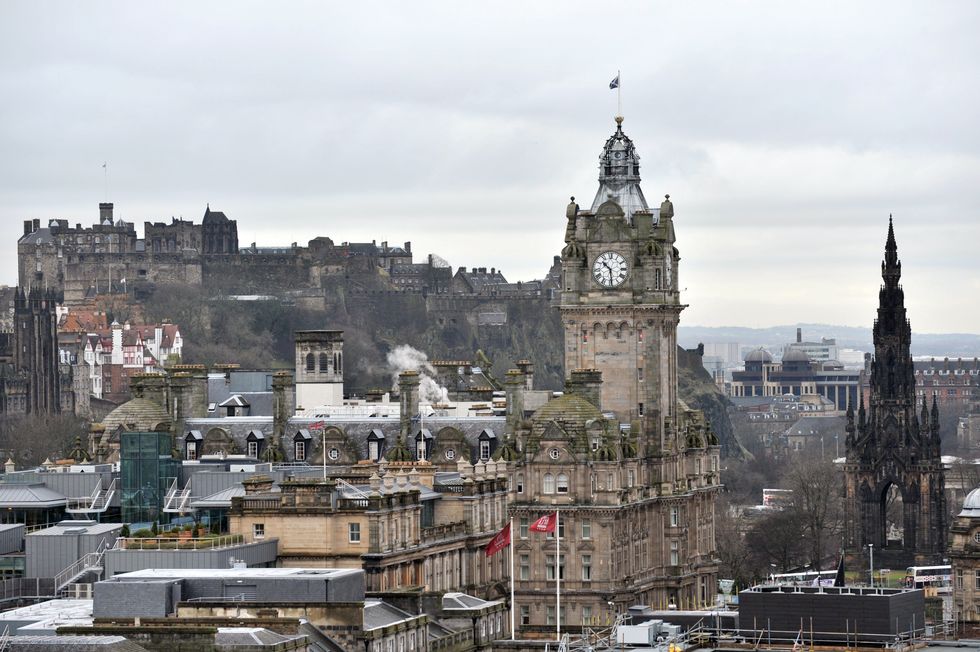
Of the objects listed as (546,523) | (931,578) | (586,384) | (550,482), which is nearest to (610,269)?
(586,384)

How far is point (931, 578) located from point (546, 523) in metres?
42.4

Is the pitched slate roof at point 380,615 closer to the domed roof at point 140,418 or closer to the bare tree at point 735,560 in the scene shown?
the domed roof at point 140,418

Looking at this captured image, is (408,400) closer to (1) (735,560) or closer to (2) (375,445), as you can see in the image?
(2) (375,445)

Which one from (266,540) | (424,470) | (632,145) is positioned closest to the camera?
(266,540)

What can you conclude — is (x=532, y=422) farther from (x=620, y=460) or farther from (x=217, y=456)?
(x=217, y=456)

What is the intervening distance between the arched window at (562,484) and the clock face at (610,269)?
40.9ft

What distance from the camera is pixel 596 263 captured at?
158 meters

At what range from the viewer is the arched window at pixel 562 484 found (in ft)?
490

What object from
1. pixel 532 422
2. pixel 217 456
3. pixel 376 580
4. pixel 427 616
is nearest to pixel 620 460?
pixel 532 422

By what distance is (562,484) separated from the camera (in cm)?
14938

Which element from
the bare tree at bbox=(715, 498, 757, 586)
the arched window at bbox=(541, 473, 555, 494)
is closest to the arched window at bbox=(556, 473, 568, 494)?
the arched window at bbox=(541, 473, 555, 494)

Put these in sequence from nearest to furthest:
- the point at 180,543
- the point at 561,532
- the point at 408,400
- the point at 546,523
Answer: the point at 180,543
the point at 546,523
the point at 561,532
the point at 408,400

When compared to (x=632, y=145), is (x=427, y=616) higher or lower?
lower

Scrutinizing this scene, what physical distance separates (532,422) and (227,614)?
46743 millimetres
